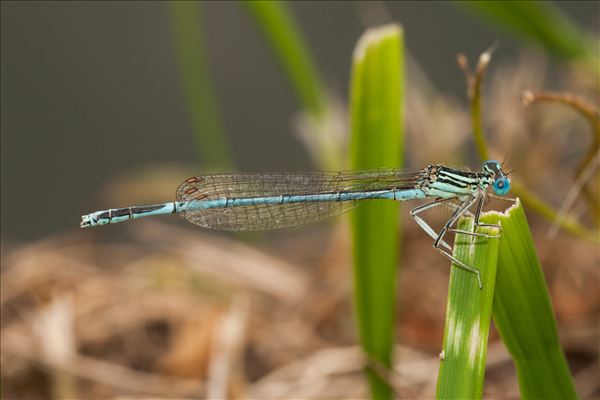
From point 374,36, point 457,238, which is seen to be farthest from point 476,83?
point 457,238

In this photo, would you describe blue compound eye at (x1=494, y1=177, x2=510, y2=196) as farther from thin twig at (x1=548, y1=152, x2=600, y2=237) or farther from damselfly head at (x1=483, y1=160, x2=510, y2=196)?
thin twig at (x1=548, y1=152, x2=600, y2=237)

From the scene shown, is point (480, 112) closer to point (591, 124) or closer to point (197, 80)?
point (591, 124)

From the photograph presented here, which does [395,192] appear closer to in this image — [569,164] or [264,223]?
[264,223]

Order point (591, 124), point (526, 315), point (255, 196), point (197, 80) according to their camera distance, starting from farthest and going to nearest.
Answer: point (197, 80)
point (255, 196)
point (591, 124)
point (526, 315)

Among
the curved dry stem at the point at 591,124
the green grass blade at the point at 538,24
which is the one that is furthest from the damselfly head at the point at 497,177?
the green grass blade at the point at 538,24

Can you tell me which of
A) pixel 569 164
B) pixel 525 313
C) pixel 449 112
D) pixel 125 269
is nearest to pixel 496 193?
pixel 525 313

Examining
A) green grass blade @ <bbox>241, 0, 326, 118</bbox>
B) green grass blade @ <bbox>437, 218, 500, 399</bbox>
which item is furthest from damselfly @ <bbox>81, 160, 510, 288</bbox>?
green grass blade @ <bbox>437, 218, 500, 399</bbox>

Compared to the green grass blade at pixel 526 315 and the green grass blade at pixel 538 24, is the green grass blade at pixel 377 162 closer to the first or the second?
the green grass blade at pixel 526 315
